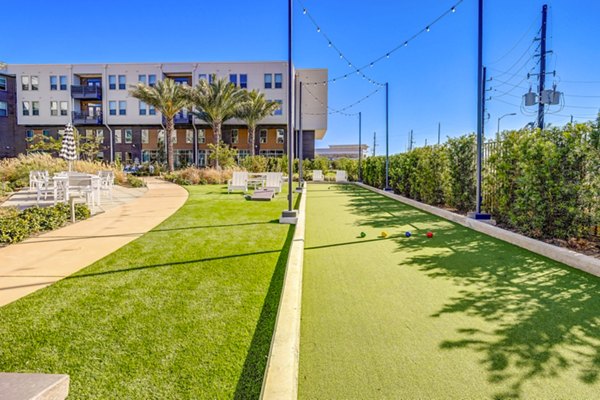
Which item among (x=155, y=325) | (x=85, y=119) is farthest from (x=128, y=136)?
(x=155, y=325)

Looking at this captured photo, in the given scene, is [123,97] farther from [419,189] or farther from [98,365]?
[98,365]

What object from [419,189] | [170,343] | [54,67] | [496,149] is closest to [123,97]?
[54,67]

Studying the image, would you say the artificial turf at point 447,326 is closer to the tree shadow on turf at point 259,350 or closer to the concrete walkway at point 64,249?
the tree shadow on turf at point 259,350

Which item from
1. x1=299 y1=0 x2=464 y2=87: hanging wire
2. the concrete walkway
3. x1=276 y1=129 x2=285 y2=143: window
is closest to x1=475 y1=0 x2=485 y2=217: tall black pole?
x1=299 y1=0 x2=464 y2=87: hanging wire

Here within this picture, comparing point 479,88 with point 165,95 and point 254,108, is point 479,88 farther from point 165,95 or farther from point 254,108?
point 165,95

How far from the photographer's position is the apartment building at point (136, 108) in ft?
137

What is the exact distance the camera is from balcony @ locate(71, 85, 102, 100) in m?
42.5

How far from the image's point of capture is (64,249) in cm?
590

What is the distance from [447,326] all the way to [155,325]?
Answer: 8.03ft

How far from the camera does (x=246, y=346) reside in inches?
109

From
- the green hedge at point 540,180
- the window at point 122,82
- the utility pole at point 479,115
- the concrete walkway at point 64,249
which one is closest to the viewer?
the concrete walkway at point 64,249

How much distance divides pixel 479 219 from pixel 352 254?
3832mm

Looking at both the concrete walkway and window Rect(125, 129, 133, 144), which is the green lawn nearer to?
the concrete walkway

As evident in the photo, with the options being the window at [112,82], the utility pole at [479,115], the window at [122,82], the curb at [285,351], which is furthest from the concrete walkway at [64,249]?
the window at [112,82]
